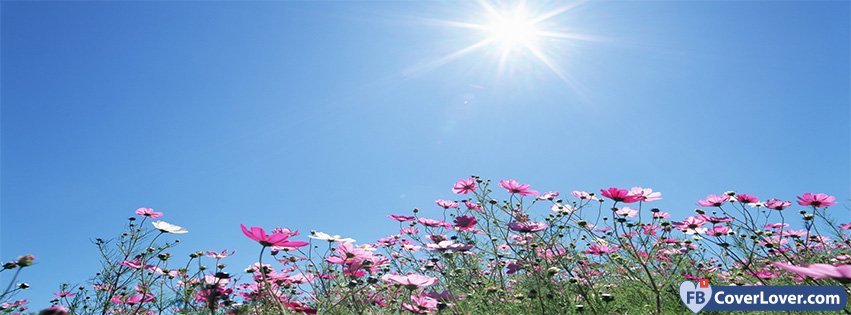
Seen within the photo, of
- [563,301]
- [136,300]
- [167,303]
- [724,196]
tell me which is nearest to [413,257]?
[563,301]

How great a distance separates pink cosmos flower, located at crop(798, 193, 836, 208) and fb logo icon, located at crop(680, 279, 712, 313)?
1392mm

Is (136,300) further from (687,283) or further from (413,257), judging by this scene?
(687,283)

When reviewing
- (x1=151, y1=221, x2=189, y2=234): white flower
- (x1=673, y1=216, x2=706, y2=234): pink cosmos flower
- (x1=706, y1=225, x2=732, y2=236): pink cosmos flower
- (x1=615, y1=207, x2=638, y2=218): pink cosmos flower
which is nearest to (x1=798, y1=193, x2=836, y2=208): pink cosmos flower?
(x1=706, y1=225, x2=732, y2=236): pink cosmos flower

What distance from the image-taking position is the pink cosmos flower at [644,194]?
7.04ft

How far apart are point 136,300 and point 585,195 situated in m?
2.98

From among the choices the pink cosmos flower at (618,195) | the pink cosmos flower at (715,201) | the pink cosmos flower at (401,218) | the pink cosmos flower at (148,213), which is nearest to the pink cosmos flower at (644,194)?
the pink cosmos flower at (618,195)

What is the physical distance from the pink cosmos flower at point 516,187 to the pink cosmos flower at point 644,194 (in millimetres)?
688

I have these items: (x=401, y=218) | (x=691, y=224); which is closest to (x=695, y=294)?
(x=691, y=224)

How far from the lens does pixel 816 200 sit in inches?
102

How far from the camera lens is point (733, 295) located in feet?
6.31

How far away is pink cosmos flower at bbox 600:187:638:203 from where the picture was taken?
209cm

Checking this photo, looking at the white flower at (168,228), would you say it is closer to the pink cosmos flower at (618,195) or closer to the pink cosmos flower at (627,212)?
the pink cosmos flower at (618,195)

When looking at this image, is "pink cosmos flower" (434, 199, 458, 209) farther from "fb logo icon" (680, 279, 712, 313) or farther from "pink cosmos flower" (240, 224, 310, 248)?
"pink cosmos flower" (240, 224, 310, 248)

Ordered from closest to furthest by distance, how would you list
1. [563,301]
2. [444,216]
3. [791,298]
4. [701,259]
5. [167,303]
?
[791,298]
[563,301]
[167,303]
[701,259]
[444,216]
